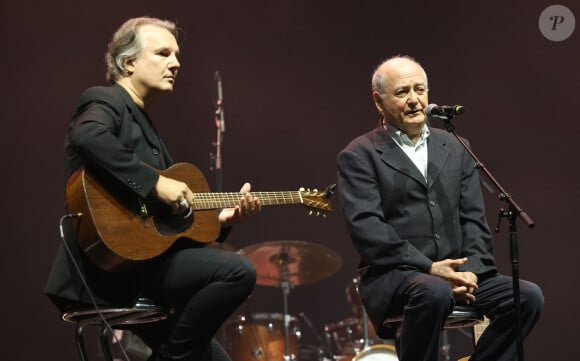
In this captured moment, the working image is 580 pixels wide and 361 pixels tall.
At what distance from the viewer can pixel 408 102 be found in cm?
460

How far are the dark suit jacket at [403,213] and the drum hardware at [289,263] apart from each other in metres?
2.37

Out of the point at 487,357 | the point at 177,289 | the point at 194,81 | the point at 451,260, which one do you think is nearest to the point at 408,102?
the point at 451,260

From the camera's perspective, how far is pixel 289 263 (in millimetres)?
7176

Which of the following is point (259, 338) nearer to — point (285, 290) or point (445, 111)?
point (285, 290)

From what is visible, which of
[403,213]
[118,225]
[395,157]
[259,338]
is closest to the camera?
[118,225]

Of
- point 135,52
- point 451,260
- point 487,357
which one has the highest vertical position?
point 135,52

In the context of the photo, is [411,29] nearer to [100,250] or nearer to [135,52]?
[135,52]

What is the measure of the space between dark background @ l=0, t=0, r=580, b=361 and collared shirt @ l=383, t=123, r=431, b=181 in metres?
3.20

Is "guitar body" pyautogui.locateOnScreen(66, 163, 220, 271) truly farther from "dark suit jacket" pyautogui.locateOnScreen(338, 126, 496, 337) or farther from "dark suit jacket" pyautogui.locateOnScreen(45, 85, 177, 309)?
"dark suit jacket" pyautogui.locateOnScreen(338, 126, 496, 337)

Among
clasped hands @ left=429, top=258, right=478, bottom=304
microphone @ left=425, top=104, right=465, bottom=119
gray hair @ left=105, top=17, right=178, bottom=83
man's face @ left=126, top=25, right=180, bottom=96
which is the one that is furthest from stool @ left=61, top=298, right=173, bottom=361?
microphone @ left=425, top=104, right=465, bottom=119

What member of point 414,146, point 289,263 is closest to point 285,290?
point 289,263

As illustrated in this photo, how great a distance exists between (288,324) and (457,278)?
11.5ft

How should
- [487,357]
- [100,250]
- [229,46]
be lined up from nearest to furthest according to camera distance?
1. [100,250]
2. [487,357]
3. [229,46]

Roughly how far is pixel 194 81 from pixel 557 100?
3.32 meters
